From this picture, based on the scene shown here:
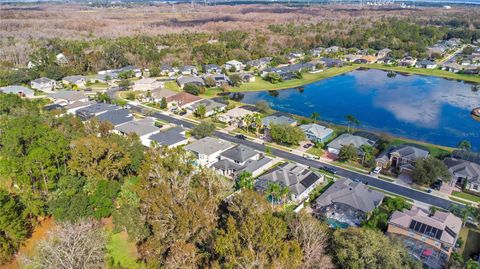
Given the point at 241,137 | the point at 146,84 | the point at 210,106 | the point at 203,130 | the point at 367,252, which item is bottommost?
the point at 241,137

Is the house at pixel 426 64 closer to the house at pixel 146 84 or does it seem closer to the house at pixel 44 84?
the house at pixel 146 84

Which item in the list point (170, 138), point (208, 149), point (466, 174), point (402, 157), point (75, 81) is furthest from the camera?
point (75, 81)

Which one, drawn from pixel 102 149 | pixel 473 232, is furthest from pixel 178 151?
pixel 473 232

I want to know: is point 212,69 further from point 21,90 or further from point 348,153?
point 348,153

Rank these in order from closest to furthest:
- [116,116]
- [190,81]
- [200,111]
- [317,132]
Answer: [317,132], [116,116], [200,111], [190,81]

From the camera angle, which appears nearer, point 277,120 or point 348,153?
point 348,153

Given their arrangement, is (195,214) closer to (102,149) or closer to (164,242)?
(164,242)

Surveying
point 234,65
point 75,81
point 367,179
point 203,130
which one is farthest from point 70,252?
point 234,65
